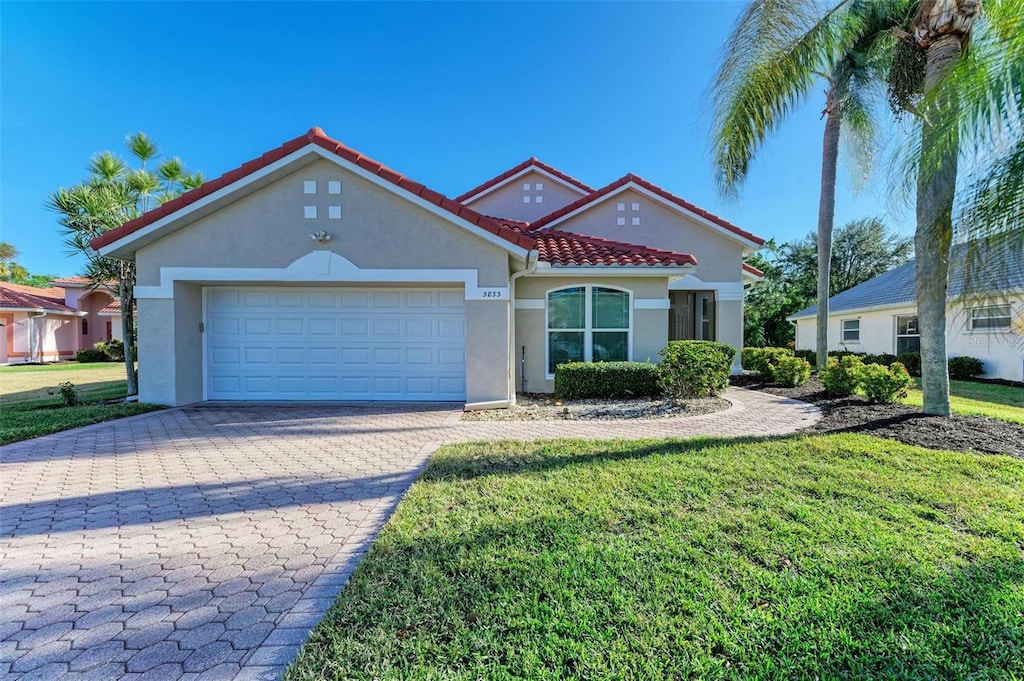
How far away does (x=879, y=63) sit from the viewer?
8.62 metres

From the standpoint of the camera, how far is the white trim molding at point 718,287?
1309cm

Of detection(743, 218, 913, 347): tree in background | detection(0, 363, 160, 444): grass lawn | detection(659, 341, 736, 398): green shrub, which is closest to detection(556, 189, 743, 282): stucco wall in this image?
detection(659, 341, 736, 398): green shrub

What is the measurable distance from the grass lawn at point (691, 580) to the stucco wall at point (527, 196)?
1382 centimetres

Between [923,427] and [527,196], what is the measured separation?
13.9 m

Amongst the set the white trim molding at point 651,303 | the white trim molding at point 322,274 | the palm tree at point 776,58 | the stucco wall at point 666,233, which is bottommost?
the white trim molding at point 651,303

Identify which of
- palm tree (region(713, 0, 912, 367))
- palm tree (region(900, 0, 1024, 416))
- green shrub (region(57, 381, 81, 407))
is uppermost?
palm tree (region(713, 0, 912, 367))

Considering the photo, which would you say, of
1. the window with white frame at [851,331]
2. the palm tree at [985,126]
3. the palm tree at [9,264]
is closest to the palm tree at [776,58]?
the palm tree at [985,126]

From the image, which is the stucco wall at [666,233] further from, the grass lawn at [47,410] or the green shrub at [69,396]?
the green shrub at [69,396]

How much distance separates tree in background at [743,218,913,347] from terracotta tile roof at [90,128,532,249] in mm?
24849

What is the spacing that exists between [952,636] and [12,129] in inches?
657

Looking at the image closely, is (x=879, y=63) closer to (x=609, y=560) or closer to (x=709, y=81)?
(x=709, y=81)

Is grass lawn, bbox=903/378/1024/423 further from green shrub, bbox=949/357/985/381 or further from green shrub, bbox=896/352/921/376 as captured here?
green shrub, bbox=896/352/921/376

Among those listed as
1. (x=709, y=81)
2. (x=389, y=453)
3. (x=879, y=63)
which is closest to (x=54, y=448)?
(x=389, y=453)

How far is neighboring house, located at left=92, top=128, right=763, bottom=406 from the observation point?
331 inches
